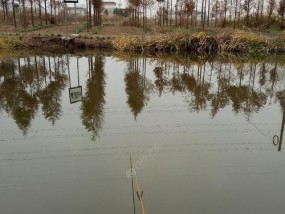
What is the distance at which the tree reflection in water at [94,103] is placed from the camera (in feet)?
23.5

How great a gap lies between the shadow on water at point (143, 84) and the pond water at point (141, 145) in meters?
0.04

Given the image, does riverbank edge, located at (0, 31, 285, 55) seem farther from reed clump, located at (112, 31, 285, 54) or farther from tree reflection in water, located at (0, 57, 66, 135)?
tree reflection in water, located at (0, 57, 66, 135)

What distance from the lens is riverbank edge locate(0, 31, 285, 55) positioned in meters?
21.4

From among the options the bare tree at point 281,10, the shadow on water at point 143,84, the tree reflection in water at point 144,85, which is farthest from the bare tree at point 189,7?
the tree reflection in water at point 144,85

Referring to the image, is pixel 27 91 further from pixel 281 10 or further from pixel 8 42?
pixel 281 10

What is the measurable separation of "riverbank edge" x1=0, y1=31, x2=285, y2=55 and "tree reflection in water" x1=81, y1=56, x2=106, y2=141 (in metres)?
8.08

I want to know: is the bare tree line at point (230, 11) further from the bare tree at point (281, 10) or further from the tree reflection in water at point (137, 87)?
the tree reflection in water at point (137, 87)

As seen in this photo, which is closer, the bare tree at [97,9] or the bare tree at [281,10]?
the bare tree at [97,9]

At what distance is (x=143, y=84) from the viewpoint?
11609 millimetres

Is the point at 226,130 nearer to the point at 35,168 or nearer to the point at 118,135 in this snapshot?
the point at 118,135

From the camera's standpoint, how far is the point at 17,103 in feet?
29.0

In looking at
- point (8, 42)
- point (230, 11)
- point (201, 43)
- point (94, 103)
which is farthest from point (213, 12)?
point (94, 103)

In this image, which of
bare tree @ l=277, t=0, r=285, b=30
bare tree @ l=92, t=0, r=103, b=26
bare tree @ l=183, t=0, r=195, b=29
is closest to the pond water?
bare tree @ l=92, t=0, r=103, b=26

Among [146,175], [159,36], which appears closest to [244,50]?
[159,36]
